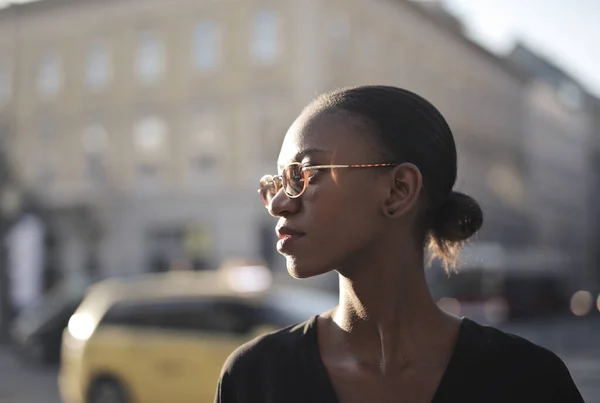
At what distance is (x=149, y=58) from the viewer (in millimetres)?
32188

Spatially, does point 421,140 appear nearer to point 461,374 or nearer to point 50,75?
point 461,374

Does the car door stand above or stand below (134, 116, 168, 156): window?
below

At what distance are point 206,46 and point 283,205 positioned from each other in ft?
97.3

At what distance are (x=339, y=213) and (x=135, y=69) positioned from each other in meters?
31.6

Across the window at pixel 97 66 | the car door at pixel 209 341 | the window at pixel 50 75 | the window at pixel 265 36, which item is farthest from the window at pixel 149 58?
the car door at pixel 209 341

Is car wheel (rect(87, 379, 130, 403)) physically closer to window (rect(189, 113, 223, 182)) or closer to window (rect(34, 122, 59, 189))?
window (rect(189, 113, 223, 182))

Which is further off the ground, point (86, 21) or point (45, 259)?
point (86, 21)

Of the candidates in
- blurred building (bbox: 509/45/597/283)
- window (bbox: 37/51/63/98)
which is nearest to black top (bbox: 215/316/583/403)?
window (bbox: 37/51/63/98)

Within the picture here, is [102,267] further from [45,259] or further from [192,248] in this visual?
[192,248]

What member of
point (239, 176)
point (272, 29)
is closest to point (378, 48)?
point (272, 29)

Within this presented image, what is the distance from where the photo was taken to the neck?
6.32ft

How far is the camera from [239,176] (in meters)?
29.9

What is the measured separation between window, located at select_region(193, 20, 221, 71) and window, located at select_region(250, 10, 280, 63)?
1.41 metres

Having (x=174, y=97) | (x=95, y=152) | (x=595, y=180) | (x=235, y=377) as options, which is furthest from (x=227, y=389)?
(x=595, y=180)
